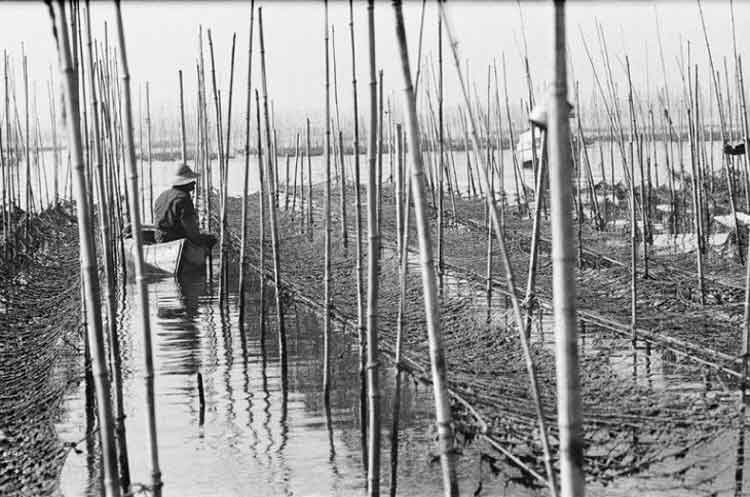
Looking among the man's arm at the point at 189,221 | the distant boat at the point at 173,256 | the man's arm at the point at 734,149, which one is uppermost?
the man's arm at the point at 734,149

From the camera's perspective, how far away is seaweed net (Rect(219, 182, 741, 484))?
3.34 meters

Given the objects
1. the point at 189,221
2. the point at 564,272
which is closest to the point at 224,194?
the point at 189,221

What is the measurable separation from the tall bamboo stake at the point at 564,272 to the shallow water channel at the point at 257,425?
174 cm

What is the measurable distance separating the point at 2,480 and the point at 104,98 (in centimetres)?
212

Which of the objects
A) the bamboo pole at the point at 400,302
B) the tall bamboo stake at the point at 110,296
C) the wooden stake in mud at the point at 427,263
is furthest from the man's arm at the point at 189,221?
the wooden stake in mud at the point at 427,263

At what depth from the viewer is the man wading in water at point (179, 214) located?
779cm

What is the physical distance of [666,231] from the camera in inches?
364

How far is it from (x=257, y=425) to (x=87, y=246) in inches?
85.1

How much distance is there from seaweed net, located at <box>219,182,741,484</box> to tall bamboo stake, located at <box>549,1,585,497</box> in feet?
5.01

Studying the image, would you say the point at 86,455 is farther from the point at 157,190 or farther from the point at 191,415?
the point at 157,190

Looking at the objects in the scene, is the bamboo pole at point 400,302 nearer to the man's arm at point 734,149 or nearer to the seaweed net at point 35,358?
the seaweed net at point 35,358

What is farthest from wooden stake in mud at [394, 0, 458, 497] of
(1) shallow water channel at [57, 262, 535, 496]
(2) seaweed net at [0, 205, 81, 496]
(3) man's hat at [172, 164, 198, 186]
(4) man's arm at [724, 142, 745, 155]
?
(3) man's hat at [172, 164, 198, 186]

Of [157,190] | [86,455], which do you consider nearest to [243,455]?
[86,455]

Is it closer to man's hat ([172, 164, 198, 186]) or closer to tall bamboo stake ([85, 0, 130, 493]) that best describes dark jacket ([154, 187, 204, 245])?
man's hat ([172, 164, 198, 186])
